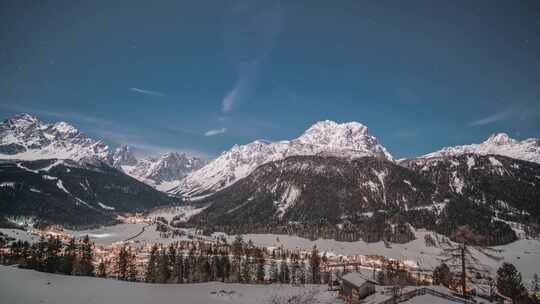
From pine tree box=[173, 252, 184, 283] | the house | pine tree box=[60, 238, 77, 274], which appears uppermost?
the house

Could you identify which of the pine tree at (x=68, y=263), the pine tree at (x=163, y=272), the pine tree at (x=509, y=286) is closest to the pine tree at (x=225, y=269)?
the pine tree at (x=163, y=272)

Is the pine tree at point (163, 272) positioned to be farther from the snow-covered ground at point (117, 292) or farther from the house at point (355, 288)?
the house at point (355, 288)

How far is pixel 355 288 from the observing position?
63.2 m

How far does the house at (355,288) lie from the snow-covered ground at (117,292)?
2.48 m

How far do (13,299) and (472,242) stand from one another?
53.9 metres

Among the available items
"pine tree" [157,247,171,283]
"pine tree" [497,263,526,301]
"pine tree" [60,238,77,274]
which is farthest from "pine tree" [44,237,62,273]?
"pine tree" [497,263,526,301]

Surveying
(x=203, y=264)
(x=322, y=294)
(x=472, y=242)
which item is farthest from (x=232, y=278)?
(x=472, y=242)

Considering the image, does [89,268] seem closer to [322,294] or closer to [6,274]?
[6,274]

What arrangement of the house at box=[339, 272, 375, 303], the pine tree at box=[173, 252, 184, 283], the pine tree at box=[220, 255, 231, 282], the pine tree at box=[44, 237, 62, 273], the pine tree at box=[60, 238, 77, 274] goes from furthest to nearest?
the pine tree at box=[220, 255, 231, 282] < the pine tree at box=[173, 252, 184, 283] < the pine tree at box=[44, 237, 62, 273] < the pine tree at box=[60, 238, 77, 274] < the house at box=[339, 272, 375, 303]

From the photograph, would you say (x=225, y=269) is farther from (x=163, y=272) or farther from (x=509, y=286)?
(x=509, y=286)

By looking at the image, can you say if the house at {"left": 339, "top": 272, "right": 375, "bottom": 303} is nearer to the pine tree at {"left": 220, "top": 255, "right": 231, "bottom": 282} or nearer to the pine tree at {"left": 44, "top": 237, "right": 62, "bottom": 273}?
the pine tree at {"left": 220, "top": 255, "right": 231, "bottom": 282}

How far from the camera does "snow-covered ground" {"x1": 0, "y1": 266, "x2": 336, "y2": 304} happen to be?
48188 mm

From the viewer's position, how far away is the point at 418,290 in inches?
2051

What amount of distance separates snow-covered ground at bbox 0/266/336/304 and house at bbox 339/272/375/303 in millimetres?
2479
